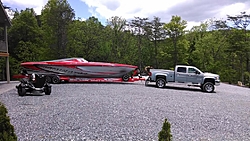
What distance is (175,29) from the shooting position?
31672 mm

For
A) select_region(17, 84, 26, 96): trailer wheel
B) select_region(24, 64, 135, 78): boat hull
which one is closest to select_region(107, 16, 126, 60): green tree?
select_region(24, 64, 135, 78): boat hull

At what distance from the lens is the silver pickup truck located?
14.0 meters

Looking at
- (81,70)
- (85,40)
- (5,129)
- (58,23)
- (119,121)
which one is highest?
(58,23)

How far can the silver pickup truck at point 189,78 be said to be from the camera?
13969 millimetres

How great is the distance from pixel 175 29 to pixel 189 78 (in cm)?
1883

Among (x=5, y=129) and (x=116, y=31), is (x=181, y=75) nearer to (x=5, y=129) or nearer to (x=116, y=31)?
(x=5, y=129)

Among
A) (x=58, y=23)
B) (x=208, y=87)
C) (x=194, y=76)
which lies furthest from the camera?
(x=58, y=23)

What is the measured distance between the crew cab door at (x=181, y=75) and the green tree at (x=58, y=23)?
1623 centimetres

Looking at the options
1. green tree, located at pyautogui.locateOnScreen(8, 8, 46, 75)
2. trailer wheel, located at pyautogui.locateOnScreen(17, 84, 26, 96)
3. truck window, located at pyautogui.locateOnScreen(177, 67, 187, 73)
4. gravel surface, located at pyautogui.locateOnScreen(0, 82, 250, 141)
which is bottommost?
gravel surface, located at pyautogui.locateOnScreen(0, 82, 250, 141)

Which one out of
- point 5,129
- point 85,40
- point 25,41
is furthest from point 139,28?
point 5,129

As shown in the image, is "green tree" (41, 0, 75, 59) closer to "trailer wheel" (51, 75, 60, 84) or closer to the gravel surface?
"trailer wheel" (51, 75, 60, 84)

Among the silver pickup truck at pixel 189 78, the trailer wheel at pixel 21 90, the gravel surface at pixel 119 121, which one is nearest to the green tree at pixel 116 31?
the silver pickup truck at pixel 189 78

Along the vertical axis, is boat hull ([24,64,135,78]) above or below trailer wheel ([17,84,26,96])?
above

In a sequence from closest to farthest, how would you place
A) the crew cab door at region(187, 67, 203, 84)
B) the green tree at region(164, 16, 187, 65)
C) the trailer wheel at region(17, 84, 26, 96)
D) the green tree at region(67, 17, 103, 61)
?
the trailer wheel at region(17, 84, 26, 96), the crew cab door at region(187, 67, 203, 84), the green tree at region(67, 17, 103, 61), the green tree at region(164, 16, 187, 65)
